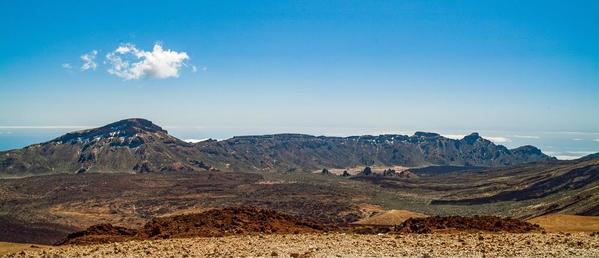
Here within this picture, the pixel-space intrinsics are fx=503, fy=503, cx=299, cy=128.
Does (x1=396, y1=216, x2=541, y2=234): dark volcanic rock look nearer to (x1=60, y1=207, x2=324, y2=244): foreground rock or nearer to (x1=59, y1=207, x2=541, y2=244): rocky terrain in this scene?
(x1=59, y1=207, x2=541, y2=244): rocky terrain

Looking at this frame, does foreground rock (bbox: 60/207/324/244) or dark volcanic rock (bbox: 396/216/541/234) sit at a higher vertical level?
dark volcanic rock (bbox: 396/216/541/234)

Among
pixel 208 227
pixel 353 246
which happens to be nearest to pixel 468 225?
pixel 353 246

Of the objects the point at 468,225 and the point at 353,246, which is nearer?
the point at 353,246

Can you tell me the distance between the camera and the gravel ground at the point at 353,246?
19.7 meters

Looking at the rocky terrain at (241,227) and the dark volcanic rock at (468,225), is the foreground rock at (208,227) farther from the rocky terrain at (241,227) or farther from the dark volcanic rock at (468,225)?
the dark volcanic rock at (468,225)

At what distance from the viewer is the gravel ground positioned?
64.7 ft

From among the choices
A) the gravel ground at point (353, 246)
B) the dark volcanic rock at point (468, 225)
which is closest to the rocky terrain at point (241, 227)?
the dark volcanic rock at point (468, 225)

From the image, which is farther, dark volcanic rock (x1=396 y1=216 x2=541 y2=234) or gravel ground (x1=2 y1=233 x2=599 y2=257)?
dark volcanic rock (x1=396 y1=216 x2=541 y2=234)

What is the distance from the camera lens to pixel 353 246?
2194cm

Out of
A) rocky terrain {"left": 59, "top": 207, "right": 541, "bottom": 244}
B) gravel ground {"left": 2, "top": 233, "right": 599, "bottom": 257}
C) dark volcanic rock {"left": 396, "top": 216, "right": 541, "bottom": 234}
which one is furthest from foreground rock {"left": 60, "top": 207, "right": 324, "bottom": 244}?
dark volcanic rock {"left": 396, "top": 216, "right": 541, "bottom": 234}

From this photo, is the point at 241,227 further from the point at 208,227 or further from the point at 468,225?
the point at 468,225

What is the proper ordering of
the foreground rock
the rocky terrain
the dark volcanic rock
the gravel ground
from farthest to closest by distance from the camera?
the dark volcanic rock, the rocky terrain, the foreground rock, the gravel ground

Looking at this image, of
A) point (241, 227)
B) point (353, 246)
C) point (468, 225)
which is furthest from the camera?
point (468, 225)

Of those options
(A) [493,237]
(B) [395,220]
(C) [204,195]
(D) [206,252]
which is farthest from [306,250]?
(C) [204,195]
